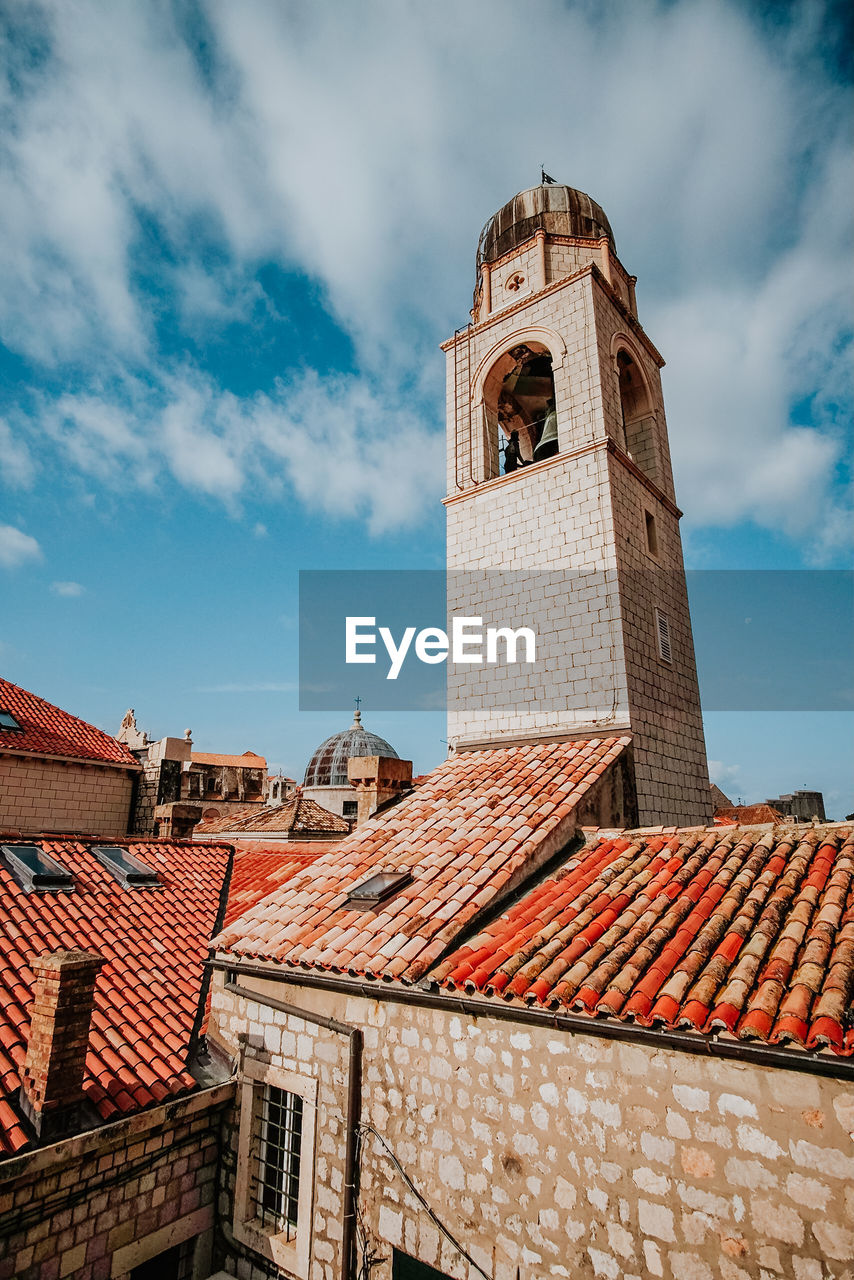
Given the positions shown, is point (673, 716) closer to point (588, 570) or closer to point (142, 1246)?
point (588, 570)

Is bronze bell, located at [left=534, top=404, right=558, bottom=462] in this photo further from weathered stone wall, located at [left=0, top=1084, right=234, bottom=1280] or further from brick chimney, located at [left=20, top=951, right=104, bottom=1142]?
weathered stone wall, located at [left=0, top=1084, right=234, bottom=1280]

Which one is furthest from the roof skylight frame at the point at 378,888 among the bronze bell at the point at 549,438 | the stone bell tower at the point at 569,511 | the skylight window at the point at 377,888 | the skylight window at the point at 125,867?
the bronze bell at the point at 549,438

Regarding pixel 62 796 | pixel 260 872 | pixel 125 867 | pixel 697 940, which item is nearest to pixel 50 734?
pixel 62 796

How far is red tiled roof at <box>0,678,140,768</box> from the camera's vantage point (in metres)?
17.0

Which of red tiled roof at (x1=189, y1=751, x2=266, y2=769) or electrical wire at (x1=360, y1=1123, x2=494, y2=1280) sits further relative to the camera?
red tiled roof at (x1=189, y1=751, x2=266, y2=769)

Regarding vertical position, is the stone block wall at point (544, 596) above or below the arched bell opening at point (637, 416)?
below

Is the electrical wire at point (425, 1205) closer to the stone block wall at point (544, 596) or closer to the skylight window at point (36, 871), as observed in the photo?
the skylight window at point (36, 871)

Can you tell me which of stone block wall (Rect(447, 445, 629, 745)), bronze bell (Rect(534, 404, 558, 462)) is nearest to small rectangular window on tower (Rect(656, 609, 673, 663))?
stone block wall (Rect(447, 445, 629, 745))

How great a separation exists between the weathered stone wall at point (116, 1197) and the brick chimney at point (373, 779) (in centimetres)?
367

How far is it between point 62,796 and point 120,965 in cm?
1200

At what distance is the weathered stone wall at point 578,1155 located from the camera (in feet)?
11.4

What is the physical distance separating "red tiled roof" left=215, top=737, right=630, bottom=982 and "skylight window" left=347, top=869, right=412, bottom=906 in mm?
87

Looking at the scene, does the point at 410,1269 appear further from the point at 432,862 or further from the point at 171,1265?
the point at 432,862

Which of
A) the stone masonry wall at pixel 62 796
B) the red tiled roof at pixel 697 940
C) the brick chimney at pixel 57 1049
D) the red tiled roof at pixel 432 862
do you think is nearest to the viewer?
the red tiled roof at pixel 697 940
